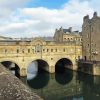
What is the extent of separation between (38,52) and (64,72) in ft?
29.6

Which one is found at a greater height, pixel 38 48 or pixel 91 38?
pixel 91 38

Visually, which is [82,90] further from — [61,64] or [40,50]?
[61,64]

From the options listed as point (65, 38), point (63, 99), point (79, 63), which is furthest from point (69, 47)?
point (63, 99)

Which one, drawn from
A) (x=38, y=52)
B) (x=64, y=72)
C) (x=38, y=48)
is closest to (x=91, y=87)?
(x=38, y=52)

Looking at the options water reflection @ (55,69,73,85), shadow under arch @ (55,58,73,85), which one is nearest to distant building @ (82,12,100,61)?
shadow under arch @ (55,58,73,85)

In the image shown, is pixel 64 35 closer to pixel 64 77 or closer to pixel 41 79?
pixel 64 77

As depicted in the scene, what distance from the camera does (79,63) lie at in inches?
2338

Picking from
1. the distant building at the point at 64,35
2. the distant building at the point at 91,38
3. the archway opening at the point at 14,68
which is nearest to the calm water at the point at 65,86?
the archway opening at the point at 14,68

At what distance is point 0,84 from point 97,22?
1887 inches

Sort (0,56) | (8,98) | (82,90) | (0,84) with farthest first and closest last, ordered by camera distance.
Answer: (0,56) < (82,90) < (0,84) < (8,98)

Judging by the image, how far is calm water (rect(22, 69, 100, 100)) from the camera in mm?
36719

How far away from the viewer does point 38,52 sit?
185 ft

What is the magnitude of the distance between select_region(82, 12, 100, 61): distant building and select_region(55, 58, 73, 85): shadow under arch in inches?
197

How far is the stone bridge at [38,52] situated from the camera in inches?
2090
